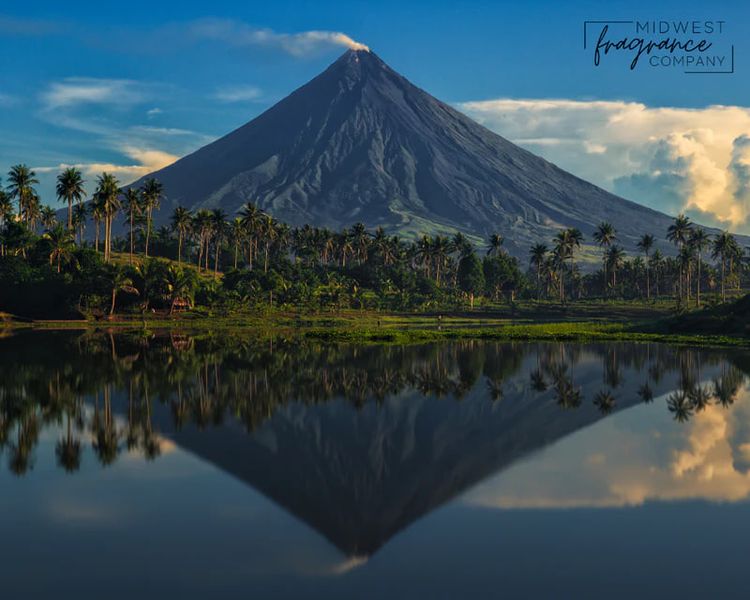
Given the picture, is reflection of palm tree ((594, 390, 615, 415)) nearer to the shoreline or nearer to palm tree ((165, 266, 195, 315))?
the shoreline

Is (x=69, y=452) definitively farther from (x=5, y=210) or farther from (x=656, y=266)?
(x=656, y=266)

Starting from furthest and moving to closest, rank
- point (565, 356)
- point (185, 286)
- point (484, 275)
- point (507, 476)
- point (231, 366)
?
point (484, 275)
point (185, 286)
point (565, 356)
point (231, 366)
point (507, 476)

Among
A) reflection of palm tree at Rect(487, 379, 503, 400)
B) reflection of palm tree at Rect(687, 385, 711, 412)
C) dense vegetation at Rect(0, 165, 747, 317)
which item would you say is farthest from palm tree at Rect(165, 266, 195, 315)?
reflection of palm tree at Rect(687, 385, 711, 412)

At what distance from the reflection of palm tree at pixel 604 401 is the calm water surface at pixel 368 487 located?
31cm

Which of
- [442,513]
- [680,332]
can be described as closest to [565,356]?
[680,332]

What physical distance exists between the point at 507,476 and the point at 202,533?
10025mm

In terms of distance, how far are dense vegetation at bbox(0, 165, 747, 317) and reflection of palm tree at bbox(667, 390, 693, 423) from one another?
8481cm

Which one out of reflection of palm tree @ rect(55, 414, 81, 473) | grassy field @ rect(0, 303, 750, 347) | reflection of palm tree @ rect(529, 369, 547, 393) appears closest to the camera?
reflection of palm tree @ rect(55, 414, 81, 473)

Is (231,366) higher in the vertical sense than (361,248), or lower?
lower

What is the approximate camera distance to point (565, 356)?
66.9 m

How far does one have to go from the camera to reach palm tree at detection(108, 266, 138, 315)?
109750mm

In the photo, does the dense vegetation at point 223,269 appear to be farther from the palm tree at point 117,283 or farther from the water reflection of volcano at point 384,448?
the water reflection of volcano at point 384,448

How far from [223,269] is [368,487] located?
16708 cm

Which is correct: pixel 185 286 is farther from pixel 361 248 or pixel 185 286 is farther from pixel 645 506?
pixel 645 506
